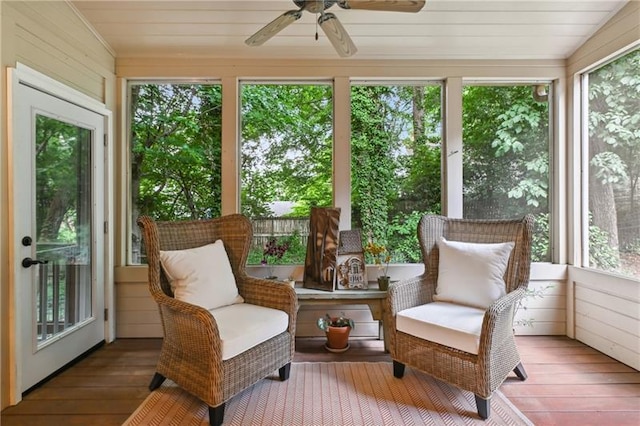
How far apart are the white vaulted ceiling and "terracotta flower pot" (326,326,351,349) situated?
2.37m

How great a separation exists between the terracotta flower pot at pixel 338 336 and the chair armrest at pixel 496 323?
108 cm

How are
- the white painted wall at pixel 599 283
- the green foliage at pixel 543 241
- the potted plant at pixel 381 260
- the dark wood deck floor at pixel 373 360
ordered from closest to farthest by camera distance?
the dark wood deck floor at pixel 373 360 < the white painted wall at pixel 599 283 < the potted plant at pixel 381 260 < the green foliage at pixel 543 241

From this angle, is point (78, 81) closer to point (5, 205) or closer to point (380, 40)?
point (5, 205)

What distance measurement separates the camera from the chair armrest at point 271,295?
217cm

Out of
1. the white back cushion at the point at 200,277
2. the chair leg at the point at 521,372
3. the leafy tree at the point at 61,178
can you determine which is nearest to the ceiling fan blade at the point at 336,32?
the white back cushion at the point at 200,277

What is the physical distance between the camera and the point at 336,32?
180 cm

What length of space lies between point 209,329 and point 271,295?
1.93ft

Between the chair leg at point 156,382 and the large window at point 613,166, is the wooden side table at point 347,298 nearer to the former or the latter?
the chair leg at point 156,382

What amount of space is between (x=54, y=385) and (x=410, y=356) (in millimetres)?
2361

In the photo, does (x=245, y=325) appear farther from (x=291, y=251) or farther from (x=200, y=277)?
(x=291, y=251)

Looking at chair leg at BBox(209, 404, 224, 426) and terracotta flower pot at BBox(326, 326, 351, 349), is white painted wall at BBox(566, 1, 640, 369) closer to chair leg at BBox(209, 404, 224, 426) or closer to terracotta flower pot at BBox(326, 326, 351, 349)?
terracotta flower pot at BBox(326, 326, 351, 349)

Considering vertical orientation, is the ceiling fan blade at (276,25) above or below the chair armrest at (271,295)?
above

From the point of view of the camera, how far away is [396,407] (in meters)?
1.89

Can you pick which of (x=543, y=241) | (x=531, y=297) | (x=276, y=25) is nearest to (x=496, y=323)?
(x=531, y=297)
